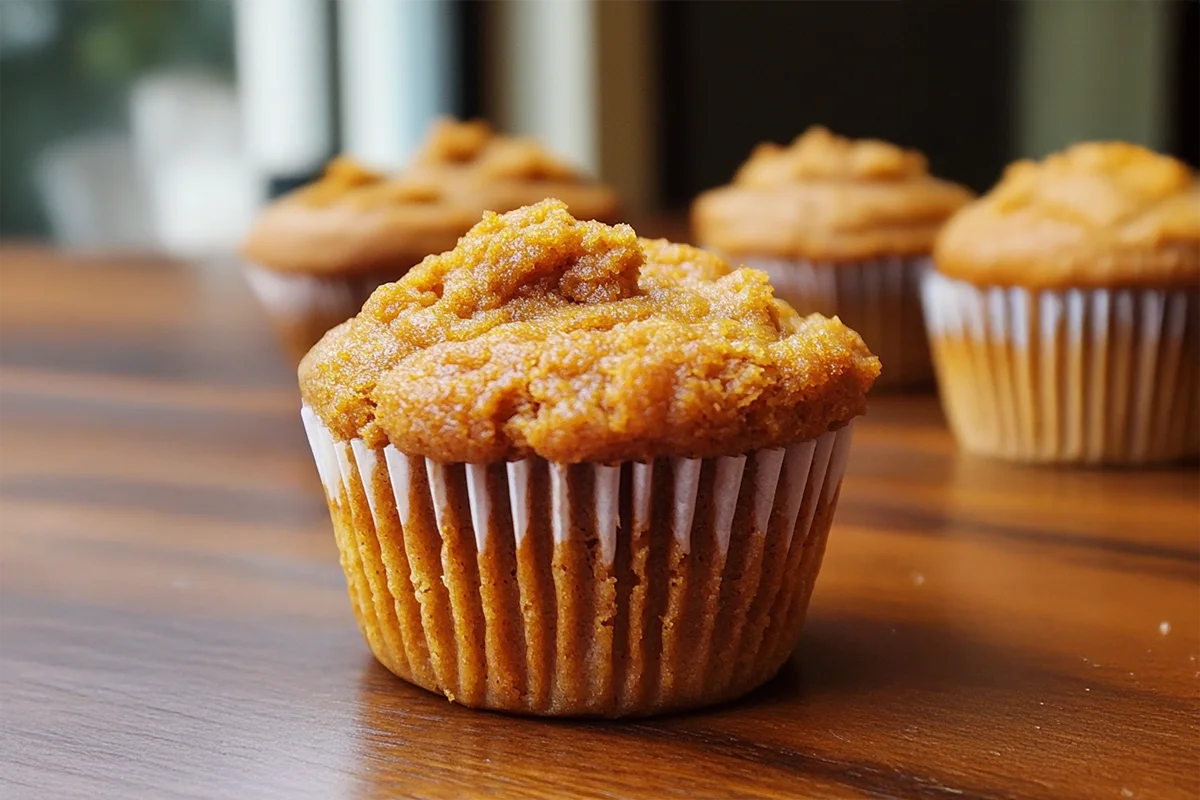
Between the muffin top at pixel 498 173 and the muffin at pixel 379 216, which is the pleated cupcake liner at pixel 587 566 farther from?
the muffin top at pixel 498 173

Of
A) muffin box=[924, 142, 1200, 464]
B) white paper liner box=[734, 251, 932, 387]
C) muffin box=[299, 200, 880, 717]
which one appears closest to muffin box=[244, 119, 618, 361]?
white paper liner box=[734, 251, 932, 387]

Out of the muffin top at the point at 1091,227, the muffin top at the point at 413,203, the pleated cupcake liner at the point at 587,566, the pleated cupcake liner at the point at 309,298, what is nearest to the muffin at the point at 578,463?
the pleated cupcake liner at the point at 587,566

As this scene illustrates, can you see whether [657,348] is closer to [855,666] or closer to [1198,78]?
[855,666]

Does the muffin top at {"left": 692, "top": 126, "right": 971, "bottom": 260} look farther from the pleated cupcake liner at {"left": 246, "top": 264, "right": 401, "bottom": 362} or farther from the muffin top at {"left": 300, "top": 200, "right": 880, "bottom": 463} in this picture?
the muffin top at {"left": 300, "top": 200, "right": 880, "bottom": 463}

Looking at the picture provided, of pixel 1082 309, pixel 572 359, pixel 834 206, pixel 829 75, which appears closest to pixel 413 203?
pixel 834 206

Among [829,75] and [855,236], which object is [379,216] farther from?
[829,75]

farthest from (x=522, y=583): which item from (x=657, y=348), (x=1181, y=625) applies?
(x=1181, y=625)
